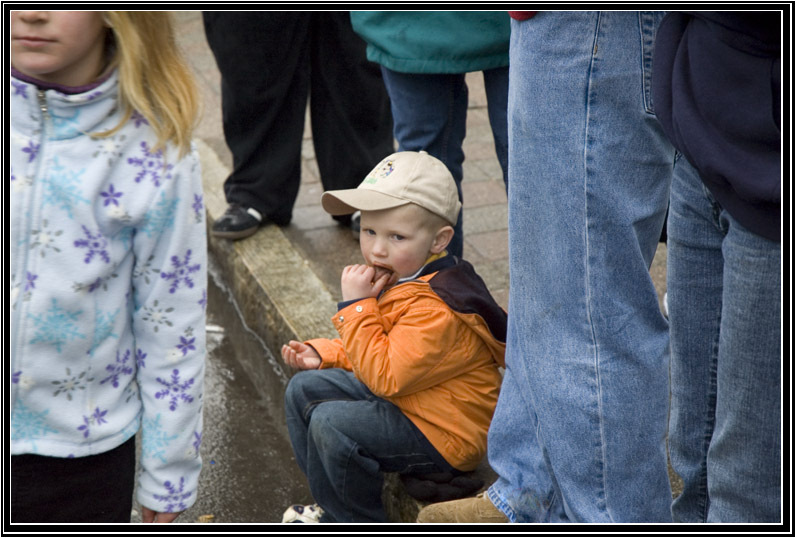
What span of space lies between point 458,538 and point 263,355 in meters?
1.63

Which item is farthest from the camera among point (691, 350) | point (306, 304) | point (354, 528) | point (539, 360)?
point (306, 304)

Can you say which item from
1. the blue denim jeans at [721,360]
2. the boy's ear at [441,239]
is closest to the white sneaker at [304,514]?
the boy's ear at [441,239]

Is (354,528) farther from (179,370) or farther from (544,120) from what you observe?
(544,120)

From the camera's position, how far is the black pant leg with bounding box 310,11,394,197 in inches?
140

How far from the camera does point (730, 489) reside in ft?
5.30

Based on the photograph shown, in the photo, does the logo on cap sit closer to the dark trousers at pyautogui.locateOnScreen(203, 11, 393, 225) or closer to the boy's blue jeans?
the boy's blue jeans

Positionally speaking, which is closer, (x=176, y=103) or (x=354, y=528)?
(x=176, y=103)

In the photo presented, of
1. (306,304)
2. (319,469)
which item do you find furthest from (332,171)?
(319,469)

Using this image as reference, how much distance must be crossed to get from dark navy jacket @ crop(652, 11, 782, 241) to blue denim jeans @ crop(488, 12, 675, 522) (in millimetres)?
230

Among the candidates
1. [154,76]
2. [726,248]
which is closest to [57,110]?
[154,76]

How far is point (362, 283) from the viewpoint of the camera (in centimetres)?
227

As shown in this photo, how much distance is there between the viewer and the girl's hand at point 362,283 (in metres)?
2.27

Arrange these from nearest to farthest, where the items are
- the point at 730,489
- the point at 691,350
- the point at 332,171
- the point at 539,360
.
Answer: the point at 730,489 → the point at 691,350 → the point at 539,360 → the point at 332,171

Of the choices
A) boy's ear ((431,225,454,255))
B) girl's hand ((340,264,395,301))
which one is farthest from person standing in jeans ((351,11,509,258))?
girl's hand ((340,264,395,301))
